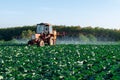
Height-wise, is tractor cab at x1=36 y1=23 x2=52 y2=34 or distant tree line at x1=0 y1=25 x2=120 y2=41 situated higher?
tractor cab at x1=36 y1=23 x2=52 y2=34

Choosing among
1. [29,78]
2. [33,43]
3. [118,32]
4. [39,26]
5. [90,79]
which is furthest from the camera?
[118,32]

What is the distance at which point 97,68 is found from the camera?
12.0 meters

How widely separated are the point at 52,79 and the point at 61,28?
201 feet

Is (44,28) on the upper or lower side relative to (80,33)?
upper

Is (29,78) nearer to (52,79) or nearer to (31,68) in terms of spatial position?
(52,79)

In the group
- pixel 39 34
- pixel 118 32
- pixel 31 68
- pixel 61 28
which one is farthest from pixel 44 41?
pixel 61 28

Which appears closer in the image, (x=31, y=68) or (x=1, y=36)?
(x=31, y=68)

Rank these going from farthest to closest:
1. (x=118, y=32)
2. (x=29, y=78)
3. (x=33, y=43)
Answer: (x=118, y=32) < (x=33, y=43) < (x=29, y=78)

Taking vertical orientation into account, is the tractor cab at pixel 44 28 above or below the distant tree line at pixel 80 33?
above

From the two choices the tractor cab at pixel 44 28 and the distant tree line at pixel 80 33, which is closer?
the tractor cab at pixel 44 28

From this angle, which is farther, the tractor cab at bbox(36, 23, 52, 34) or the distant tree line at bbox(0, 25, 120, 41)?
the distant tree line at bbox(0, 25, 120, 41)

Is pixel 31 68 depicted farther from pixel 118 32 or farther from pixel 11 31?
pixel 11 31

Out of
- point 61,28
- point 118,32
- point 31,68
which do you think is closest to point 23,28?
point 61,28

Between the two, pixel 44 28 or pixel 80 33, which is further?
pixel 80 33
